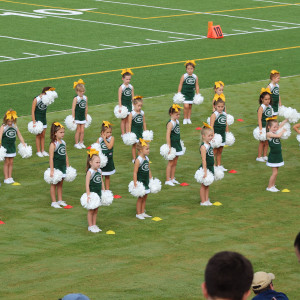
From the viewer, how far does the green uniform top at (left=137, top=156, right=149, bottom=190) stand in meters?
13.3

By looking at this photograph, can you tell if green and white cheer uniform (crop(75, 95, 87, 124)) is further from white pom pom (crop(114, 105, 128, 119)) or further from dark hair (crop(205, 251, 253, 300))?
dark hair (crop(205, 251, 253, 300))

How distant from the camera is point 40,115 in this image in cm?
1730

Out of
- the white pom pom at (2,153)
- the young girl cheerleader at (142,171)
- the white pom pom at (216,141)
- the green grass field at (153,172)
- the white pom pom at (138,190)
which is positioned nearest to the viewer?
the green grass field at (153,172)

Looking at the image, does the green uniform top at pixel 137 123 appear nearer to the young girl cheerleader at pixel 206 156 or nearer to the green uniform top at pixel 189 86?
the young girl cheerleader at pixel 206 156

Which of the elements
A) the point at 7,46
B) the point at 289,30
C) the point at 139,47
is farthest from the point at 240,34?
the point at 7,46

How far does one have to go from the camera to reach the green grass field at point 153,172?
430 inches

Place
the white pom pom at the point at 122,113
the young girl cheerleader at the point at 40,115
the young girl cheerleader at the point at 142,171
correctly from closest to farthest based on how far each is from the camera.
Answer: the young girl cheerleader at the point at 142,171 < the young girl cheerleader at the point at 40,115 < the white pom pom at the point at 122,113

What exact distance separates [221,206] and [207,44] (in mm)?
18363

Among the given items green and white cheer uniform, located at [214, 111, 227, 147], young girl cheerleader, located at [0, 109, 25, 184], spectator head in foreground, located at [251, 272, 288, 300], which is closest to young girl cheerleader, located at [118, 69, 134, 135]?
green and white cheer uniform, located at [214, 111, 227, 147]

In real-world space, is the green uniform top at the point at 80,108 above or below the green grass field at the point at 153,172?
above

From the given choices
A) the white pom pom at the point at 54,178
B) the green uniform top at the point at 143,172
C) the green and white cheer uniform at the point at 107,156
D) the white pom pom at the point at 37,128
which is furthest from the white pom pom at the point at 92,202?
the white pom pom at the point at 37,128

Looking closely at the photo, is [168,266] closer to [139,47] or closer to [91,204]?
[91,204]

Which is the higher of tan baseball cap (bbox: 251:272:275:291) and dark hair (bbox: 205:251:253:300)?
dark hair (bbox: 205:251:253:300)

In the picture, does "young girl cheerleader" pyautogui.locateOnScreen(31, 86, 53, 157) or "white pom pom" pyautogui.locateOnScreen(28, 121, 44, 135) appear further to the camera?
"young girl cheerleader" pyautogui.locateOnScreen(31, 86, 53, 157)
